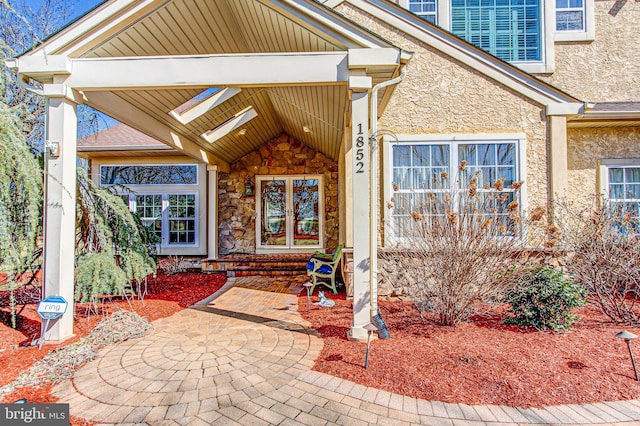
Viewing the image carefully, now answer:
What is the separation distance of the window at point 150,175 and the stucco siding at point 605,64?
29.7 feet

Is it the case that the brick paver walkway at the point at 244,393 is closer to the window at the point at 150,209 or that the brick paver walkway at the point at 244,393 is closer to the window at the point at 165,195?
the window at the point at 165,195

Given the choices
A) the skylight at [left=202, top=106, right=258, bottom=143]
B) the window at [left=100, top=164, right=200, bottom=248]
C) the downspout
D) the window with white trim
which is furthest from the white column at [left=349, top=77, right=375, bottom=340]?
the window at [left=100, top=164, right=200, bottom=248]

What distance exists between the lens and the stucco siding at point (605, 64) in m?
6.80

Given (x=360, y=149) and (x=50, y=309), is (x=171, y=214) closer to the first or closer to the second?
(x=50, y=309)

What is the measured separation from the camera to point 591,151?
254 inches

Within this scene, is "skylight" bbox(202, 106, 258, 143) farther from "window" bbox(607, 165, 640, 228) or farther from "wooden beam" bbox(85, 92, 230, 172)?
"window" bbox(607, 165, 640, 228)

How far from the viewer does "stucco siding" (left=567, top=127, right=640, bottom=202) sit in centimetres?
642

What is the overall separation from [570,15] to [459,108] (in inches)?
156

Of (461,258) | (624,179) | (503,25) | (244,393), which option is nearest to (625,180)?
(624,179)

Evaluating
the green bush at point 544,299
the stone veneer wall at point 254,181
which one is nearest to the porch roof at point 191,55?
the green bush at point 544,299

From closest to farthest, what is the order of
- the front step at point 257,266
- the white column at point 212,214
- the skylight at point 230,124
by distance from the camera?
the skylight at point 230,124
the front step at point 257,266
the white column at point 212,214

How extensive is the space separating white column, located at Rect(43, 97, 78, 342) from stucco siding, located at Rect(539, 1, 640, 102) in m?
8.51

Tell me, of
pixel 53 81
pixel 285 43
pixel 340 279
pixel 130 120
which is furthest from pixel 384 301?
pixel 53 81

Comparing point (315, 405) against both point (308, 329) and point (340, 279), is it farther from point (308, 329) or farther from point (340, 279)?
point (340, 279)
